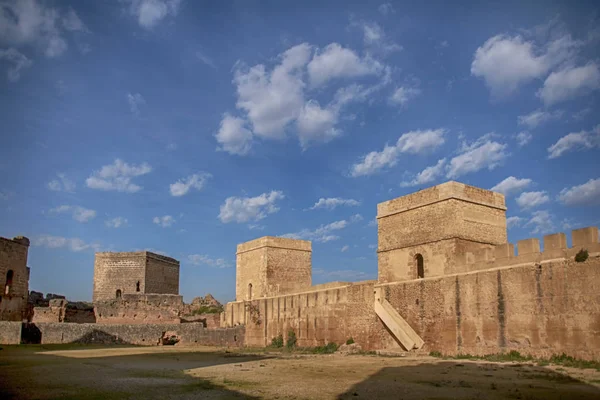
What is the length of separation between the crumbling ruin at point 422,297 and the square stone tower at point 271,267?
2.2 inches

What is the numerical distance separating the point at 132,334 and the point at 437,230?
→ 16303 mm

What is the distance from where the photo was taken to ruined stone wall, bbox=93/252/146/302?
3794 centimetres

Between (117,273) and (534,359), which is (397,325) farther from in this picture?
(117,273)

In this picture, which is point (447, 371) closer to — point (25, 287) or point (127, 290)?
point (25, 287)

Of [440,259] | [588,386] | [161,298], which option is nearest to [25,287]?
[161,298]

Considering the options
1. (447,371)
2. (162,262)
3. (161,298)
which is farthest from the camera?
(162,262)

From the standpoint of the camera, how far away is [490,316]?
15.4 metres

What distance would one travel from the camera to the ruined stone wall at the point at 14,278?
28547 mm

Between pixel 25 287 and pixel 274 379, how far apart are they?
78.4 ft

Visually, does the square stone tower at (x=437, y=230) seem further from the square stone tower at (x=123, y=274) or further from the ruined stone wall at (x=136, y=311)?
the square stone tower at (x=123, y=274)

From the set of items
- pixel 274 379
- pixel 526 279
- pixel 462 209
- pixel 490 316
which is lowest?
pixel 274 379

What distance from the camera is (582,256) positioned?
13250 millimetres

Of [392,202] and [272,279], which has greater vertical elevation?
[392,202]

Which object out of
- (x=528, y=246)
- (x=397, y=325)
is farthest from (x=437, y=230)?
(x=528, y=246)
